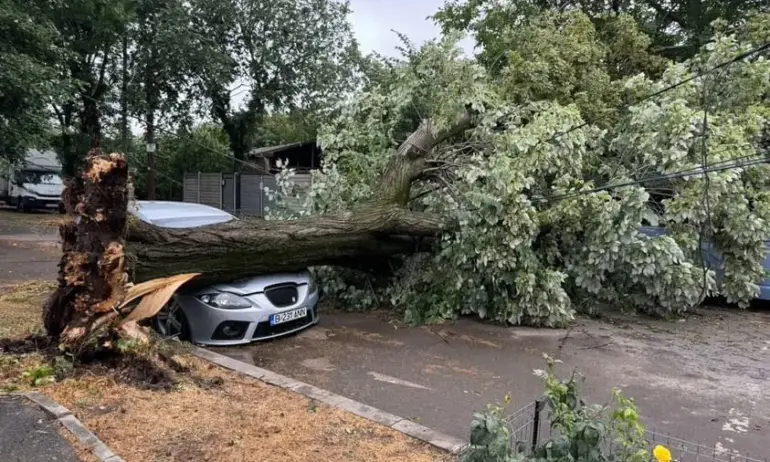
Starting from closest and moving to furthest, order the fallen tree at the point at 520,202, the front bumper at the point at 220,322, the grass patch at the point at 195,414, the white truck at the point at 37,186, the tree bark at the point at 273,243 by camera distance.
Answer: the grass patch at the point at 195,414 → the tree bark at the point at 273,243 → the front bumper at the point at 220,322 → the fallen tree at the point at 520,202 → the white truck at the point at 37,186

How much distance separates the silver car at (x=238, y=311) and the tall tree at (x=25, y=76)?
8.10 meters

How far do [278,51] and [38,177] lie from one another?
39.1 feet

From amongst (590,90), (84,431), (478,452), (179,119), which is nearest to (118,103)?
(179,119)

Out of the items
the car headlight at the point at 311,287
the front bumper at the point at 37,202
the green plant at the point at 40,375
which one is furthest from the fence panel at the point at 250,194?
the green plant at the point at 40,375

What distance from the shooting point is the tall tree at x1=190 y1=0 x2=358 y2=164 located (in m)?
23.3

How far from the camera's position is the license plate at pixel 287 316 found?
20.7 ft

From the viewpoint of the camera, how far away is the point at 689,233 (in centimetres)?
821

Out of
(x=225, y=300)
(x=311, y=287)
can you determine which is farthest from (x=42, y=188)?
(x=225, y=300)

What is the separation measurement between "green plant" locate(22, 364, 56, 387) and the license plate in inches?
88.8

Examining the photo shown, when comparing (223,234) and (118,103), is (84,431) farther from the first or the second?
(118,103)

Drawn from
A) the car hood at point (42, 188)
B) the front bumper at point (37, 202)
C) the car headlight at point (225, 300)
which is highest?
the car hood at point (42, 188)

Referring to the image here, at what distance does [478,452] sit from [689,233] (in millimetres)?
6867

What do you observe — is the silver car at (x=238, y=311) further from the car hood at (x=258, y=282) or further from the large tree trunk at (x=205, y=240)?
the large tree trunk at (x=205, y=240)

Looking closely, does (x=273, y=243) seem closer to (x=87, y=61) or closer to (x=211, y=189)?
(x=211, y=189)
